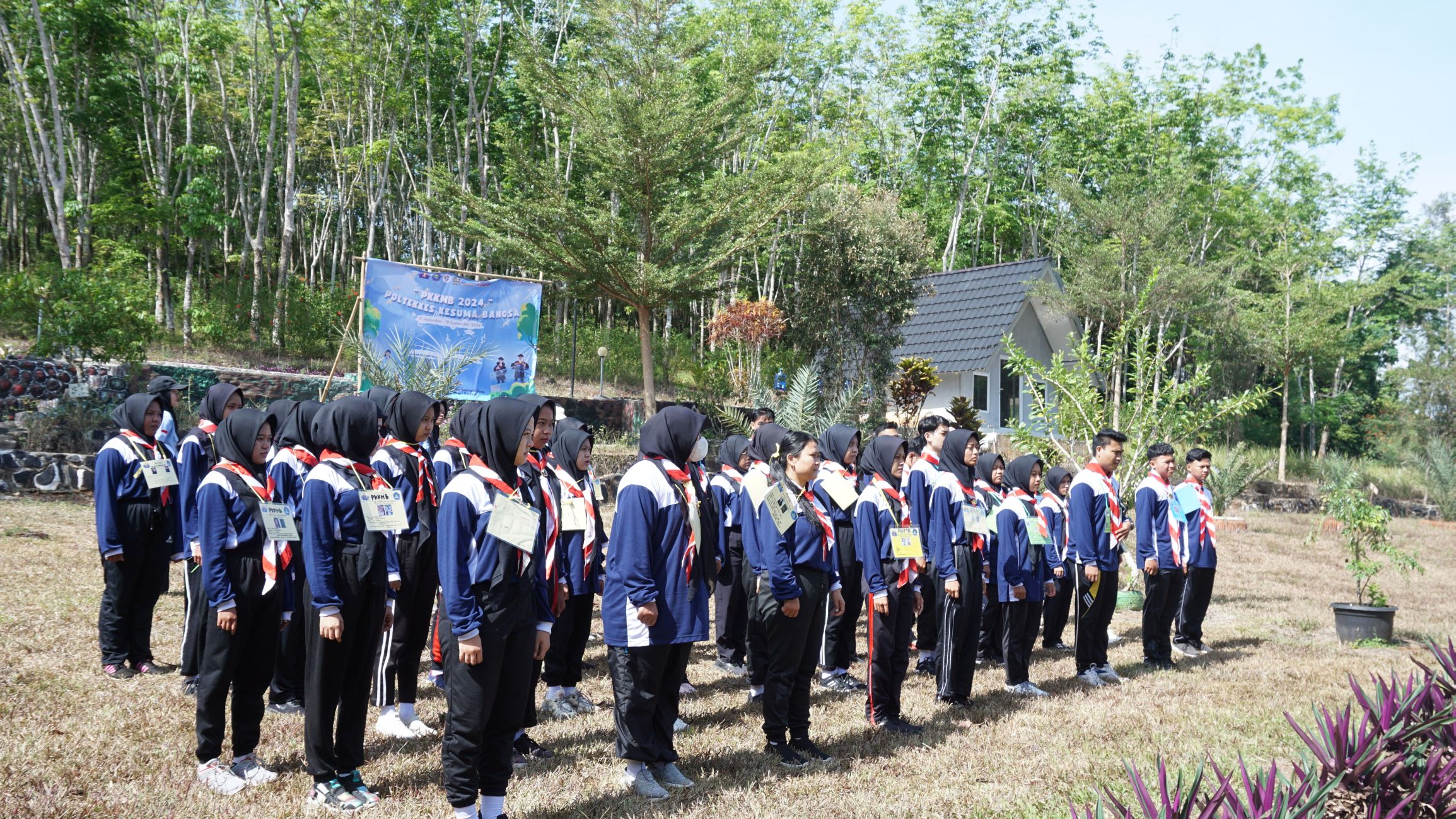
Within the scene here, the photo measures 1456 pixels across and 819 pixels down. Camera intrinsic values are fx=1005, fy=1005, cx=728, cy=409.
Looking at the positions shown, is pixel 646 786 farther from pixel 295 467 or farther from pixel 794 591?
pixel 295 467

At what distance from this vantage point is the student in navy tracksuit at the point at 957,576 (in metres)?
6.48

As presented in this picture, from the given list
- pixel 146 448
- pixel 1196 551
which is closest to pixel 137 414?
pixel 146 448

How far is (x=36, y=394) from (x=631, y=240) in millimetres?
8780

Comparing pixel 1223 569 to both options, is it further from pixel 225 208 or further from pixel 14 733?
pixel 225 208

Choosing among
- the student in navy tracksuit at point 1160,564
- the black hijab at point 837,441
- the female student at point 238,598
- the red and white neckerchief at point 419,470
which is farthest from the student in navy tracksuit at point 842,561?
the female student at point 238,598

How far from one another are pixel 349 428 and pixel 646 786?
7.07 ft

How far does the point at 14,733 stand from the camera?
16.0ft

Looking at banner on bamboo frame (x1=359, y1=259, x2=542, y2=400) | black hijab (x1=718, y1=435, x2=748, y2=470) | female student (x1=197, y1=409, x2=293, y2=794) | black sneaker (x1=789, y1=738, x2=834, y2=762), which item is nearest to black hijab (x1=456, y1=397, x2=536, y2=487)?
female student (x1=197, y1=409, x2=293, y2=794)

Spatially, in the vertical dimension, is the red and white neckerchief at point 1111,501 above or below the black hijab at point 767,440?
below

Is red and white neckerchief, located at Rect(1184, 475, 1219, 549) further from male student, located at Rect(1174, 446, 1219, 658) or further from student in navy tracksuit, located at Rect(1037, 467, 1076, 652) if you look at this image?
student in navy tracksuit, located at Rect(1037, 467, 1076, 652)

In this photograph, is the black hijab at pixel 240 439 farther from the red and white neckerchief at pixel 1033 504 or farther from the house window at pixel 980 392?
the house window at pixel 980 392

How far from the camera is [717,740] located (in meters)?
5.56

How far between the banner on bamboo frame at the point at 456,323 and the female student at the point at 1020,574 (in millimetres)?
6779

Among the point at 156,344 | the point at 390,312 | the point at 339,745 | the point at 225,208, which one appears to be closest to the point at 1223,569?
the point at 390,312
